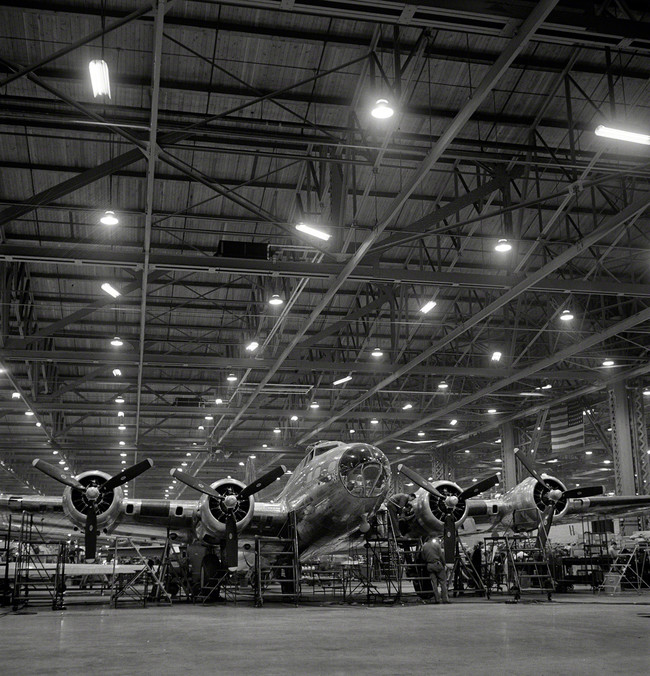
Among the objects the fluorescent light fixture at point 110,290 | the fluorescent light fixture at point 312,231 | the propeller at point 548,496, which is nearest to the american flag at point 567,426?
the propeller at point 548,496

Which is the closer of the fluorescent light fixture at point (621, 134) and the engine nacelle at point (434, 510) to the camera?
the fluorescent light fixture at point (621, 134)

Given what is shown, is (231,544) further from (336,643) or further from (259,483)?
(336,643)

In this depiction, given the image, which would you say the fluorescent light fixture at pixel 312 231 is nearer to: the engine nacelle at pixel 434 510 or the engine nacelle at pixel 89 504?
the engine nacelle at pixel 89 504

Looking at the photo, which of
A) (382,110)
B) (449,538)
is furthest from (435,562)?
(382,110)

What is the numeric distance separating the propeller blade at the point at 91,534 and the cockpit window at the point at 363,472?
755 centimetres

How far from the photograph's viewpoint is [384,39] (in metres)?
17.1

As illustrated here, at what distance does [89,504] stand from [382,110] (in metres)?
14.6

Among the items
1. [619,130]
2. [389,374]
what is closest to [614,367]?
[389,374]

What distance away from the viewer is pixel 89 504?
21844 mm

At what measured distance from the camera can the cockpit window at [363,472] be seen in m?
20.5

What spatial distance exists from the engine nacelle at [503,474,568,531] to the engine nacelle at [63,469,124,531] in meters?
14.2

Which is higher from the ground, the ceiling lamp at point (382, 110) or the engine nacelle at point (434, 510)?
the ceiling lamp at point (382, 110)

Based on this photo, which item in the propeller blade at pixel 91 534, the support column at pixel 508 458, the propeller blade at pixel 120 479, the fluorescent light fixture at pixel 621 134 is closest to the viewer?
the fluorescent light fixture at pixel 621 134

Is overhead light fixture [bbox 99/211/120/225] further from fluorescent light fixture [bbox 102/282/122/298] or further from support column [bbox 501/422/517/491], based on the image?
support column [bbox 501/422/517/491]
